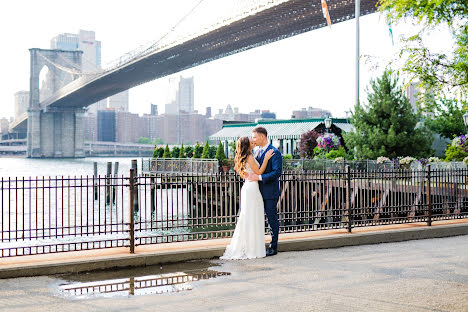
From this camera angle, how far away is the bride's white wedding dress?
7531 millimetres

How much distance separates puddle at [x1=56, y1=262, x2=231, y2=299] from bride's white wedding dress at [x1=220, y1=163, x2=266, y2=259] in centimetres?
49

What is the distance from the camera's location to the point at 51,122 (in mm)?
96750

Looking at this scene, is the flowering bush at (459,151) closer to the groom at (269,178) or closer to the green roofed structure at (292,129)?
the green roofed structure at (292,129)

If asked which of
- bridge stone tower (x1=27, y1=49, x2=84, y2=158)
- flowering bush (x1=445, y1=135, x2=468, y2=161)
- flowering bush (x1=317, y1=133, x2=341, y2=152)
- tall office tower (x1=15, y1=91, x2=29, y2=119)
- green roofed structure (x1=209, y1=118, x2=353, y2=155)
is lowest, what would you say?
flowering bush (x1=445, y1=135, x2=468, y2=161)

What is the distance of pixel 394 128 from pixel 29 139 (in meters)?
84.7

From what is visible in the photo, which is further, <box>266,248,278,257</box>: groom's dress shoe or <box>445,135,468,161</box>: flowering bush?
<box>445,135,468,161</box>: flowering bush

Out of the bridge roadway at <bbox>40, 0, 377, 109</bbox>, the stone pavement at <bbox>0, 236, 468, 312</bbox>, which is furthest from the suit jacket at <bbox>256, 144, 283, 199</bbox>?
the bridge roadway at <bbox>40, 0, 377, 109</bbox>

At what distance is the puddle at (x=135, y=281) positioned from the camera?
5.87m

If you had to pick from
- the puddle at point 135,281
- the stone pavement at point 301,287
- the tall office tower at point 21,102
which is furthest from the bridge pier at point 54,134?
the stone pavement at point 301,287

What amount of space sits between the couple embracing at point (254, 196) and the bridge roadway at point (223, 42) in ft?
116

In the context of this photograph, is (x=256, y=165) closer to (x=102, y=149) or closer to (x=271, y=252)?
(x=271, y=252)

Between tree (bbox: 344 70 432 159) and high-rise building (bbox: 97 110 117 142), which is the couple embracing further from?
high-rise building (bbox: 97 110 117 142)

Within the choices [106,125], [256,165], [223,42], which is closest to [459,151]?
[256,165]

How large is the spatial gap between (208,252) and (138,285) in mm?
1615
